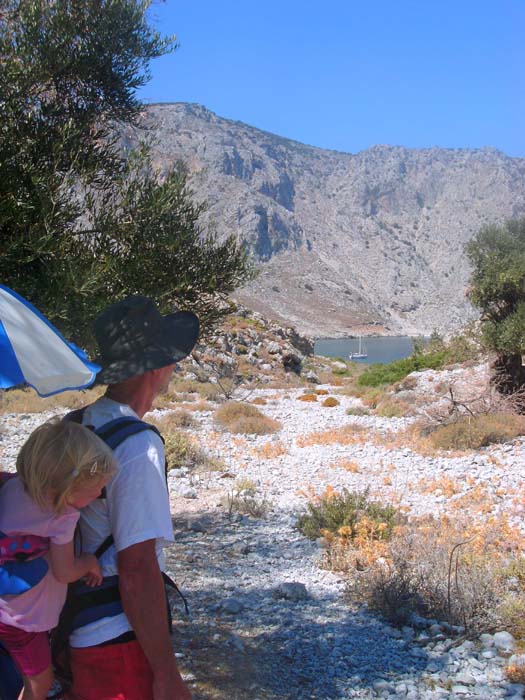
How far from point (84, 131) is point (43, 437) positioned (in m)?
3.65

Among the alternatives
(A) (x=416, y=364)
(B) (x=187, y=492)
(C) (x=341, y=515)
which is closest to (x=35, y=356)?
(C) (x=341, y=515)

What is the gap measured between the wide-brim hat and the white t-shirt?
1.07 feet

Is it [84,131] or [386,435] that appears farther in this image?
[386,435]

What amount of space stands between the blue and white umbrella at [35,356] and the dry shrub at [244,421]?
1456 cm

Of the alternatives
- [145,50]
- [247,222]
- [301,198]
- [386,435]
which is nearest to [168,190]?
[145,50]

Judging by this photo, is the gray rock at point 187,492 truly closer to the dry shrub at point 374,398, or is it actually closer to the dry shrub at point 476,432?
the dry shrub at point 476,432

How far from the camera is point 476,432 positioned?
44.7ft

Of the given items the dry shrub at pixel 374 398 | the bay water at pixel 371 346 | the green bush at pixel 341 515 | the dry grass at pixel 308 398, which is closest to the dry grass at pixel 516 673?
the green bush at pixel 341 515

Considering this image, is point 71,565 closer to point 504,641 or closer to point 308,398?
point 504,641

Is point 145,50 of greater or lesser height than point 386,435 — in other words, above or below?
above

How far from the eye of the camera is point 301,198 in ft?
535

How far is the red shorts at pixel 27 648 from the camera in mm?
2248

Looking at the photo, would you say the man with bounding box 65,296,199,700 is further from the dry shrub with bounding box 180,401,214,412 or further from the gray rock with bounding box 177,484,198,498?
the dry shrub with bounding box 180,401,214,412

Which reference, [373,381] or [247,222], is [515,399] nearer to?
[373,381]
